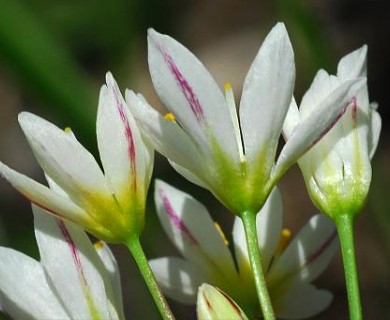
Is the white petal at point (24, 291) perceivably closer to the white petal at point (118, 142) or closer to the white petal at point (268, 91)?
the white petal at point (118, 142)

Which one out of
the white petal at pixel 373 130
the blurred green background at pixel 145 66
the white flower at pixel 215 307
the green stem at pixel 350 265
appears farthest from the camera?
the blurred green background at pixel 145 66

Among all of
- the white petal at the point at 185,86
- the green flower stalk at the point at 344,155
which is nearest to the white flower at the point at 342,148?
the green flower stalk at the point at 344,155

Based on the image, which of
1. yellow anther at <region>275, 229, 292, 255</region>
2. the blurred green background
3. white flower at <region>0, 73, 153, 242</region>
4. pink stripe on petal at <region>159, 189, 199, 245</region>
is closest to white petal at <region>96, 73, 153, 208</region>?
white flower at <region>0, 73, 153, 242</region>

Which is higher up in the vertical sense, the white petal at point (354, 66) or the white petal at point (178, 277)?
the white petal at point (354, 66)

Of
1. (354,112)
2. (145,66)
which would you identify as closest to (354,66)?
(354,112)

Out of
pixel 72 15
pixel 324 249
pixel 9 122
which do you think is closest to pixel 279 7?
pixel 324 249

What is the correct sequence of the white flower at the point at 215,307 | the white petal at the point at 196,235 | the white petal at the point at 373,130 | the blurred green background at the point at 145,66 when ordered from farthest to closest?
the blurred green background at the point at 145,66, the white petal at the point at 196,235, the white petal at the point at 373,130, the white flower at the point at 215,307

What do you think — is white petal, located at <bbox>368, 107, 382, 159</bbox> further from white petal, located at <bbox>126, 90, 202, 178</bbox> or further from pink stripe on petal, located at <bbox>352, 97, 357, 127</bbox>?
white petal, located at <bbox>126, 90, 202, 178</bbox>
